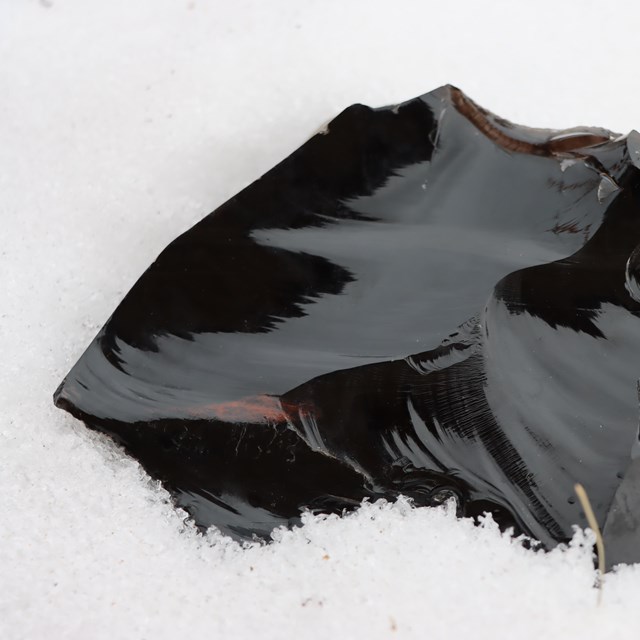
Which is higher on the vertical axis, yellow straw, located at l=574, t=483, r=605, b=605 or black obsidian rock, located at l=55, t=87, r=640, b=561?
black obsidian rock, located at l=55, t=87, r=640, b=561

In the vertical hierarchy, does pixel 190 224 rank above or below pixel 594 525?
above

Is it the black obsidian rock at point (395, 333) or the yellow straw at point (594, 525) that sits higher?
the black obsidian rock at point (395, 333)

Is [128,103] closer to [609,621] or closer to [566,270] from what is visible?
[566,270]

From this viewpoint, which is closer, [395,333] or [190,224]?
[395,333]

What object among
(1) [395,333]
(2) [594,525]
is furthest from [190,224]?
(2) [594,525]

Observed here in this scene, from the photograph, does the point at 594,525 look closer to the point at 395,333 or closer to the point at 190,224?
the point at 395,333
